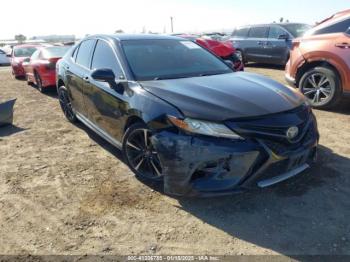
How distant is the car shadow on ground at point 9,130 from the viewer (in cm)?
607

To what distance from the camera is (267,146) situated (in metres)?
3.05

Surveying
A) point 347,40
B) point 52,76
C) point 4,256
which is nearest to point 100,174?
point 4,256

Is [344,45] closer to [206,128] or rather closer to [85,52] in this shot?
[206,128]

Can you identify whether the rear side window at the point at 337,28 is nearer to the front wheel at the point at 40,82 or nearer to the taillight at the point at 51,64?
the taillight at the point at 51,64

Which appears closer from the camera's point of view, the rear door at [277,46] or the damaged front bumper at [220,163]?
the damaged front bumper at [220,163]

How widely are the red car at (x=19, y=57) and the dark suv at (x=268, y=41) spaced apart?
324 inches

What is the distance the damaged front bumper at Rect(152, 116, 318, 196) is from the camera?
3.00 metres

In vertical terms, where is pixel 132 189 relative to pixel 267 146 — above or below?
below

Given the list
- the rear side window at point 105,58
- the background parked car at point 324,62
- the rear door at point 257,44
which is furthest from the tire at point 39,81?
the rear door at point 257,44

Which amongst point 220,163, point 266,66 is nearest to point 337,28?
point 220,163

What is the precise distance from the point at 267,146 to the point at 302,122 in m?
0.57

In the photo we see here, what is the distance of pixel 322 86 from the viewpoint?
642 centimetres

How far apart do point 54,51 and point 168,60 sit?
6379 millimetres

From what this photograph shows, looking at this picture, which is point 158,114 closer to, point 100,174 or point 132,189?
point 132,189
